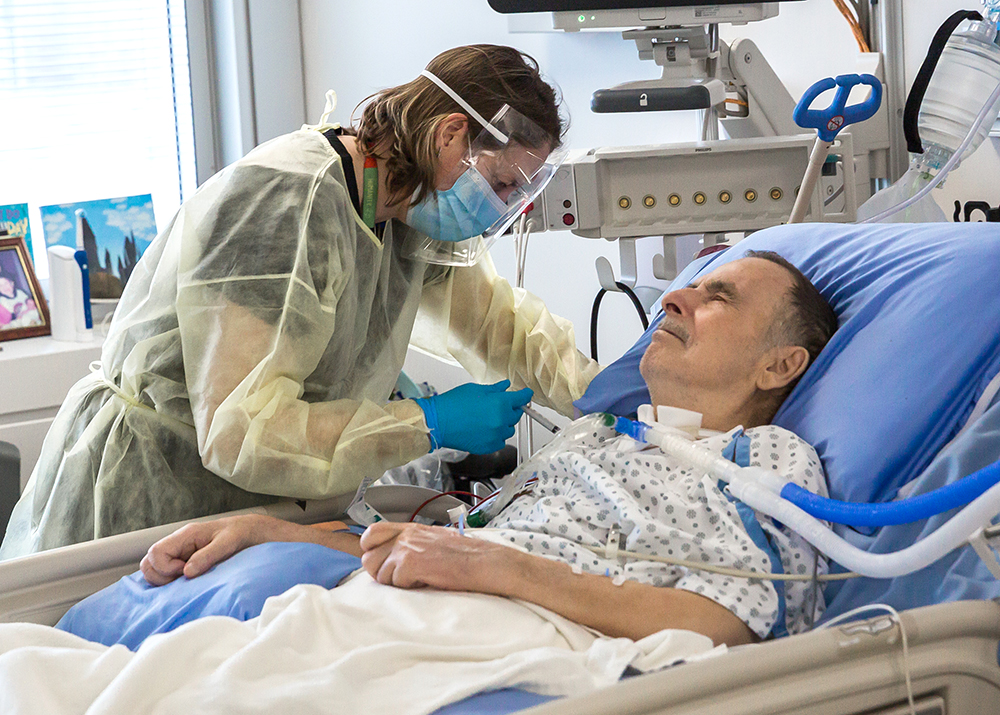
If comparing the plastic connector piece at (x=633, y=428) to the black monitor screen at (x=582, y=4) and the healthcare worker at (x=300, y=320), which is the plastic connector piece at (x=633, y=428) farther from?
the black monitor screen at (x=582, y=4)

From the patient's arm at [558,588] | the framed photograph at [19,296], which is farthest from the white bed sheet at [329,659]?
the framed photograph at [19,296]

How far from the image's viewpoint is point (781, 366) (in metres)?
1.57

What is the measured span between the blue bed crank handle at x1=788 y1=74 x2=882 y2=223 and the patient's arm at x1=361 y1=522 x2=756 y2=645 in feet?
3.14

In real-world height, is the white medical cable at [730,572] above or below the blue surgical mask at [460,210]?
below

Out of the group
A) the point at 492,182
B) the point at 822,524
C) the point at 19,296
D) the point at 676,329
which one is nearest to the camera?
the point at 822,524

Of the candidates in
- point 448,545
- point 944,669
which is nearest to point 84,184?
point 448,545

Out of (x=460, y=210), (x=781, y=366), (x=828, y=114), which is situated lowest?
(x=781, y=366)

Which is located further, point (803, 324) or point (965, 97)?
point (965, 97)

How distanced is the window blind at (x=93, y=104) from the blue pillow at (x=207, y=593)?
2.85 m

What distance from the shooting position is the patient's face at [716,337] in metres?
1.57

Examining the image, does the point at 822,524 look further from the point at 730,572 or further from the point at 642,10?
the point at 642,10

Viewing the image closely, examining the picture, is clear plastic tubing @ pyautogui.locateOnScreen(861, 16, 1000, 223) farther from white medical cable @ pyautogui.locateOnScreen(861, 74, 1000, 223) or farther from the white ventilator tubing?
the white ventilator tubing

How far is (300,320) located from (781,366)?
755 mm

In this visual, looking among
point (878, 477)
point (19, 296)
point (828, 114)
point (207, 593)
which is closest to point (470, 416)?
point (207, 593)
